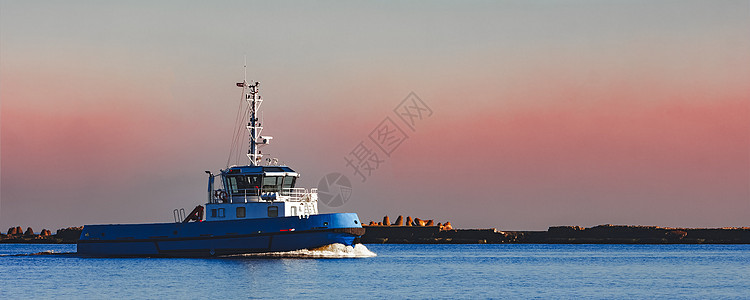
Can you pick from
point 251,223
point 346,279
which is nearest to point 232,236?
point 251,223

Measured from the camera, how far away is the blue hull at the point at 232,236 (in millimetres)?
53438

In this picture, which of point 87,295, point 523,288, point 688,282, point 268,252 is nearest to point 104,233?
point 268,252

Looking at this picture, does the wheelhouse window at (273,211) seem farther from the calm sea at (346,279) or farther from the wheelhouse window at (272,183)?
the calm sea at (346,279)

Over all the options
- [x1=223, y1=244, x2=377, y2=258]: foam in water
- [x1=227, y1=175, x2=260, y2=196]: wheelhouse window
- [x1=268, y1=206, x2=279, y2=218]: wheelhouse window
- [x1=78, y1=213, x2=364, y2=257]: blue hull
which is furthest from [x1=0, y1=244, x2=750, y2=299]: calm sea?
[x1=227, y1=175, x2=260, y2=196]: wheelhouse window

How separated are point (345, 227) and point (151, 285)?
12873mm

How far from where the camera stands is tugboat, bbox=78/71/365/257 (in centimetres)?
5362

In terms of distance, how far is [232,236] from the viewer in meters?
54.7

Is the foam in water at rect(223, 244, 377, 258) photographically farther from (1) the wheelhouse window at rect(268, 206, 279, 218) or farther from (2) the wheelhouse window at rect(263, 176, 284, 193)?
(2) the wheelhouse window at rect(263, 176, 284, 193)

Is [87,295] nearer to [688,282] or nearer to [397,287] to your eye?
[397,287]

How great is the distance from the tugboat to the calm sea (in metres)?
0.98

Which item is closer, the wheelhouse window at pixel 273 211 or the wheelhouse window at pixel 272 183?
the wheelhouse window at pixel 273 211

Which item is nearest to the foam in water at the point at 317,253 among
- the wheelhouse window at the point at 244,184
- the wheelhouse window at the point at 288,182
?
the wheelhouse window at the point at 244,184

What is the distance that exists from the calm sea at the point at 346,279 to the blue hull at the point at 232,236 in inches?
33.1

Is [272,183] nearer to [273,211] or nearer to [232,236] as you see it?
[273,211]
